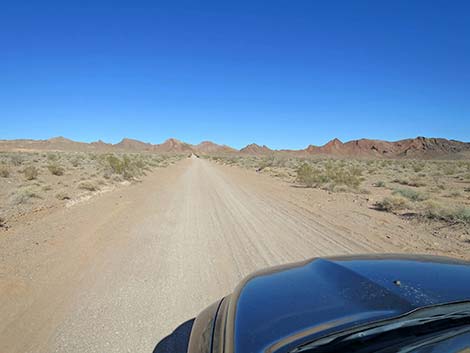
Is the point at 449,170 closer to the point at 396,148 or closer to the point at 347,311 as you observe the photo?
the point at 347,311

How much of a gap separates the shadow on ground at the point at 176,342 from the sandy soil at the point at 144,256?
0.10m

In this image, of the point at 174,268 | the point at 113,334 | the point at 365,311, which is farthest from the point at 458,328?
the point at 174,268

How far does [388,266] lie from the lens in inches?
96.1

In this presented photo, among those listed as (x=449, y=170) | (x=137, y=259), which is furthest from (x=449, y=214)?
(x=449, y=170)

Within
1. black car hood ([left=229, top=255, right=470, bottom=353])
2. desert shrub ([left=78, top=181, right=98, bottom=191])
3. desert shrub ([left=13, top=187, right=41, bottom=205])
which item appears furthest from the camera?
desert shrub ([left=78, top=181, right=98, bottom=191])

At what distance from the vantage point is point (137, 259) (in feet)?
18.6

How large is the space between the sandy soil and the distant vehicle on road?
1.67 metres

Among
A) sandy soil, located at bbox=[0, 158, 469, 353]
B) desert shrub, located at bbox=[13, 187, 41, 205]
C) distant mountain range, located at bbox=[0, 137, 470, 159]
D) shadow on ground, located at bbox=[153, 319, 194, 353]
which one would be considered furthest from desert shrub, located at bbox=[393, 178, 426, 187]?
distant mountain range, located at bbox=[0, 137, 470, 159]

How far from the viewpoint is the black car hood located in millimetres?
1646

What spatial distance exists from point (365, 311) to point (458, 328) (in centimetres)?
46

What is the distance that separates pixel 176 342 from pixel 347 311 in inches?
83.3

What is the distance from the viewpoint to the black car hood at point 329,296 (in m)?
1.65

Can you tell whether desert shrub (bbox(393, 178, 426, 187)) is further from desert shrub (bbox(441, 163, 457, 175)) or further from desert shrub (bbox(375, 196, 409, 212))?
desert shrub (bbox(441, 163, 457, 175))

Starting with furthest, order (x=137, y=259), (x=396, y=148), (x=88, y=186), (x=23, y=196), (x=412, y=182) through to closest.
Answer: (x=396, y=148)
(x=412, y=182)
(x=88, y=186)
(x=23, y=196)
(x=137, y=259)
